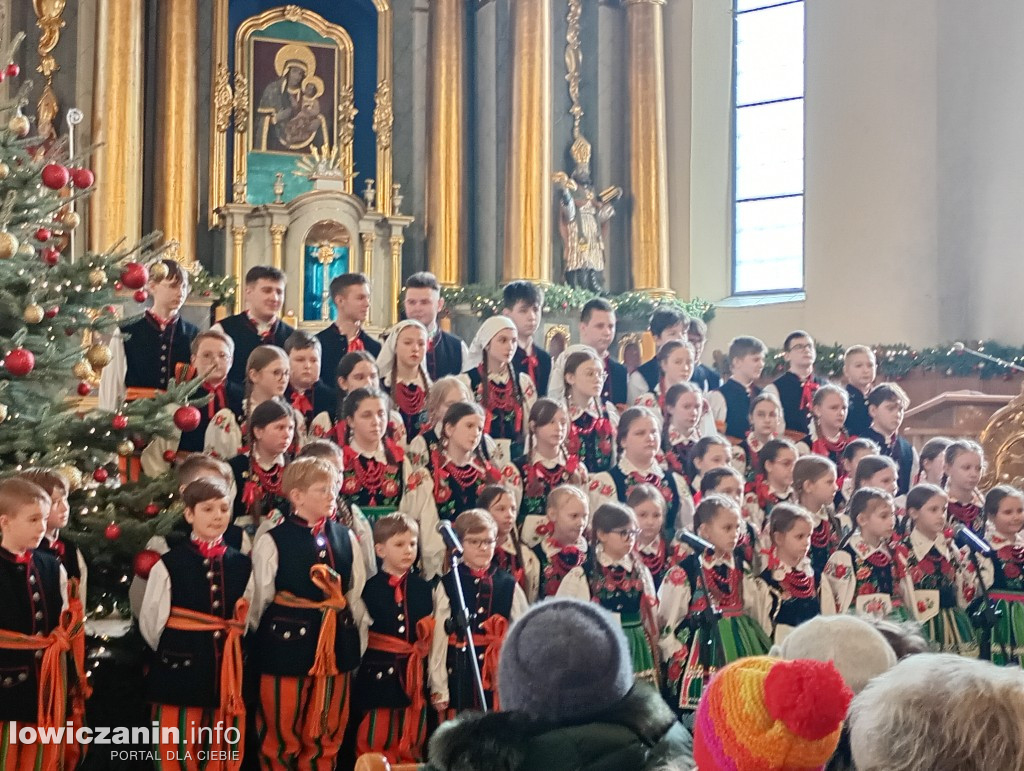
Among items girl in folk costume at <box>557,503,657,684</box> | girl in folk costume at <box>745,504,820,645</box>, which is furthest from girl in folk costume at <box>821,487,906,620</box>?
girl in folk costume at <box>557,503,657,684</box>

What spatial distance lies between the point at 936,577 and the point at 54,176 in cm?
417

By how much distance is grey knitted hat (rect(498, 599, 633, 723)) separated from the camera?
93.5 inches

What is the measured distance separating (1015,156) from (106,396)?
8367 mm

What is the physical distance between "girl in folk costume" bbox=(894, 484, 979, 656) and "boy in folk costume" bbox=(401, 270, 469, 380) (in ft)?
7.67

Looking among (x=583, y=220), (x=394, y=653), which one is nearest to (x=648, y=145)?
(x=583, y=220)

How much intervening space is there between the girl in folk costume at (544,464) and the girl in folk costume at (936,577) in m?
1.54

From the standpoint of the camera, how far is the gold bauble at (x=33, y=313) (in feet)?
14.3

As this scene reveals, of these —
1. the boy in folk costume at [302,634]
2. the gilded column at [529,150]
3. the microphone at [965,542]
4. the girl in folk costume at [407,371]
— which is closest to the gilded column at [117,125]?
the gilded column at [529,150]

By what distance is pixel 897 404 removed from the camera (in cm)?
743

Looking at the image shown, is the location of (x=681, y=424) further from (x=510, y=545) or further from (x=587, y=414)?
(x=510, y=545)

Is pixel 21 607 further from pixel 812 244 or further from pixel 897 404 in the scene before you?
pixel 812 244

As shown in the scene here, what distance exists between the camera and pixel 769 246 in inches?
515

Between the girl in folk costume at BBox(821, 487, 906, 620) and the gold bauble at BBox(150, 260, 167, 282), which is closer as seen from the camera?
the gold bauble at BBox(150, 260, 167, 282)

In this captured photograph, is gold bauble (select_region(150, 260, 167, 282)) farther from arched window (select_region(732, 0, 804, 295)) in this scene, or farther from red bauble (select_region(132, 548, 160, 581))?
arched window (select_region(732, 0, 804, 295))
